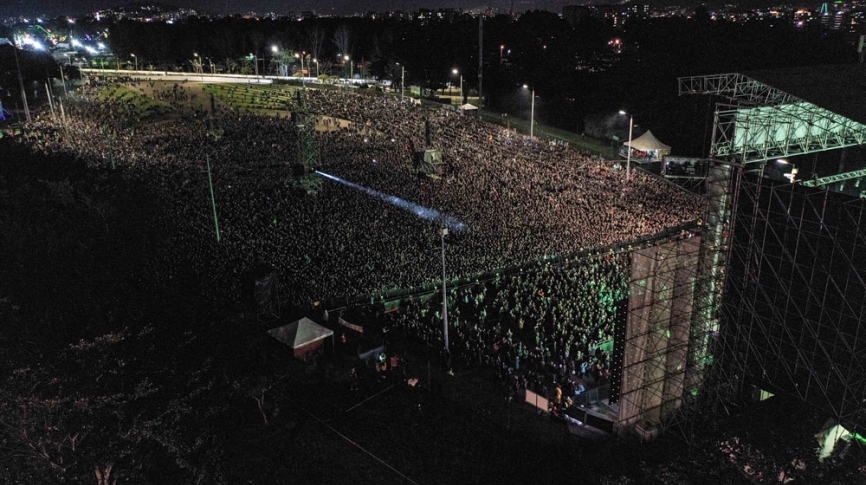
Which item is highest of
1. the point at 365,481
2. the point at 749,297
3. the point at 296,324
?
the point at 749,297

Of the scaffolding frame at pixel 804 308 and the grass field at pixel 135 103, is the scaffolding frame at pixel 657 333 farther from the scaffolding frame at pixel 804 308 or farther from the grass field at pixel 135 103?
the grass field at pixel 135 103

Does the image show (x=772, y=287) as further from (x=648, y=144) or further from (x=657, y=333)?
(x=648, y=144)

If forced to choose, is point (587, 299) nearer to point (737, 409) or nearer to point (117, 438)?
point (737, 409)

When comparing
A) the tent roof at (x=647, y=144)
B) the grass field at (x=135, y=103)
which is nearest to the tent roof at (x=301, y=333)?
the tent roof at (x=647, y=144)

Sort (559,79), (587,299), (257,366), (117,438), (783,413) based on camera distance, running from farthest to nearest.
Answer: (559,79)
(587,299)
(257,366)
(783,413)
(117,438)

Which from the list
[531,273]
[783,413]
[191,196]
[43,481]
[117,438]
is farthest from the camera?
[191,196]

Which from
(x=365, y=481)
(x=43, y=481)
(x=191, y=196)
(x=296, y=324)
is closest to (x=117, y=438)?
(x=43, y=481)

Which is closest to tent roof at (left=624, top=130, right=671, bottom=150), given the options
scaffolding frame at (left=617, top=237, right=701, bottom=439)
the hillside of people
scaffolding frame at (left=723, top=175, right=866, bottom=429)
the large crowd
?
the large crowd
